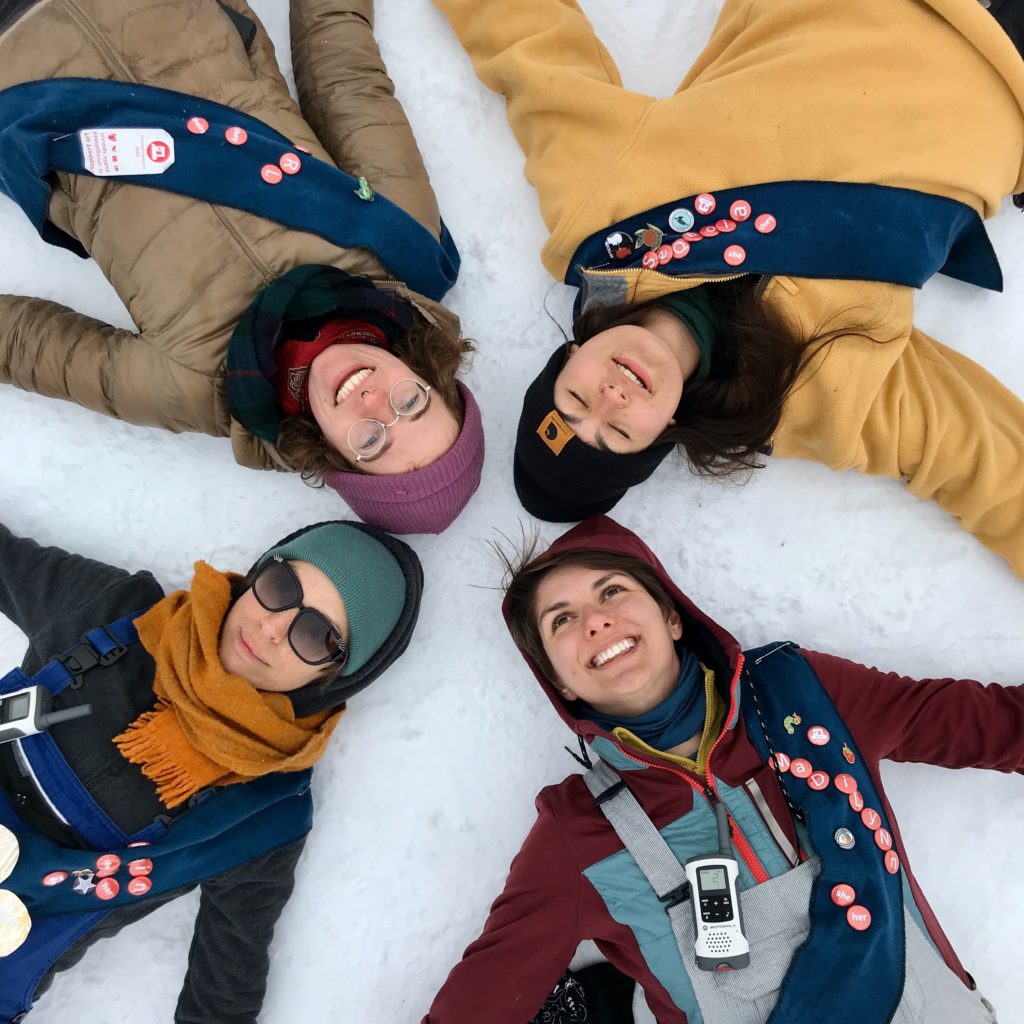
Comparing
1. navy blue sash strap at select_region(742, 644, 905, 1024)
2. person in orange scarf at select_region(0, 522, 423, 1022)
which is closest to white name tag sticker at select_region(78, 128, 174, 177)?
person in orange scarf at select_region(0, 522, 423, 1022)

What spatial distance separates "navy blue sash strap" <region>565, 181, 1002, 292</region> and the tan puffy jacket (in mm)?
563

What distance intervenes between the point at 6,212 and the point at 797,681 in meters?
2.26

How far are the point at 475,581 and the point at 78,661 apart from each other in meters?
0.91

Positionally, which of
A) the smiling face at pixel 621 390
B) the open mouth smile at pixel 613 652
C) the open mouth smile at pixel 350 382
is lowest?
the open mouth smile at pixel 613 652

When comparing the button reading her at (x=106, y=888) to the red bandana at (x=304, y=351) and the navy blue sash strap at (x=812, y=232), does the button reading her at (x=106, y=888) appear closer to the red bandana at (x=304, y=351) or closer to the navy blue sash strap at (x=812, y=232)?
the red bandana at (x=304, y=351)

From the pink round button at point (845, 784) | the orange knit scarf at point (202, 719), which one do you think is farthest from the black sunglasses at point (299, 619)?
the pink round button at point (845, 784)

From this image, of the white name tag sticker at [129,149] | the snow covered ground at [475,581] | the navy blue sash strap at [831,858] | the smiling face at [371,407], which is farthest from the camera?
the snow covered ground at [475,581]

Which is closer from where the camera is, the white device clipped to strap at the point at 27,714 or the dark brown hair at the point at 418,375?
the white device clipped to strap at the point at 27,714

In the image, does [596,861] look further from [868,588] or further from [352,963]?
[868,588]

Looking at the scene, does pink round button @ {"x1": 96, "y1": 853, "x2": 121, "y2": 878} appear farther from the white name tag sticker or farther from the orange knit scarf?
the white name tag sticker

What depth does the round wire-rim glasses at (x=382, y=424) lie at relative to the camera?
1547 millimetres

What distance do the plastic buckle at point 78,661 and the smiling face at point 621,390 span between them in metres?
1.13

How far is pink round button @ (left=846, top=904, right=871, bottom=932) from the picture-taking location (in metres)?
1.45

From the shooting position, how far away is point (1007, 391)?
1.78 meters
